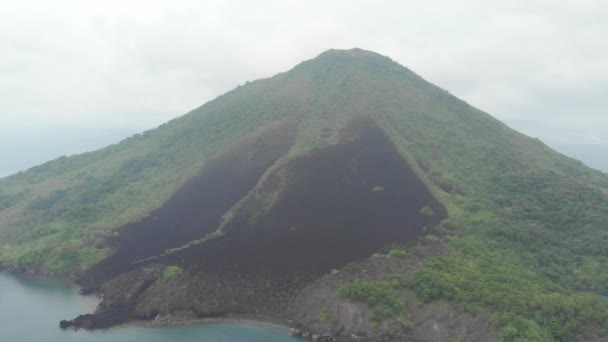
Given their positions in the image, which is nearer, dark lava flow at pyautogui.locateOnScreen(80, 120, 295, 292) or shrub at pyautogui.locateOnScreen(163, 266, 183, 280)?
shrub at pyautogui.locateOnScreen(163, 266, 183, 280)

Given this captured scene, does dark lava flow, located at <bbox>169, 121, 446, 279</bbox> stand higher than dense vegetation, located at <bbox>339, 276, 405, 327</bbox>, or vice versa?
dark lava flow, located at <bbox>169, 121, 446, 279</bbox>

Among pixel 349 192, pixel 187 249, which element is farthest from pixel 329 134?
pixel 187 249

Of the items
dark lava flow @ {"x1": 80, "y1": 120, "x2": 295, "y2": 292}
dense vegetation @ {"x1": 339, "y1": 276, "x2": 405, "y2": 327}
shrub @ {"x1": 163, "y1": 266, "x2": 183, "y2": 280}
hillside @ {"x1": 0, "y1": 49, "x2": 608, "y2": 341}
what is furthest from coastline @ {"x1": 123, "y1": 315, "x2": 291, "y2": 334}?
dark lava flow @ {"x1": 80, "y1": 120, "x2": 295, "y2": 292}

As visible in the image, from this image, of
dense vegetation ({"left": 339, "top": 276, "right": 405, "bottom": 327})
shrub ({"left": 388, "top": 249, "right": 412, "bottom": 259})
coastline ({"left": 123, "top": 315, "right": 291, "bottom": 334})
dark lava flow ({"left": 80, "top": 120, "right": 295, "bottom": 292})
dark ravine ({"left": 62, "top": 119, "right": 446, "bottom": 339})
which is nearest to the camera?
dense vegetation ({"left": 339, "top": 276, "right": 405, "bottom": 327})

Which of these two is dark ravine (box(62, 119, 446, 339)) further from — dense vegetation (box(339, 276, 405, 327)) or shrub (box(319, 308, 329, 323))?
dense vegetation (box(339, 276, 405, 327))

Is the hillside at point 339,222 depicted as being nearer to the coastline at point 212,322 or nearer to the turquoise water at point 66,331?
the coastline at point 212,322

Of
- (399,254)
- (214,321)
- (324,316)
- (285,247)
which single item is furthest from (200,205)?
(399,254)

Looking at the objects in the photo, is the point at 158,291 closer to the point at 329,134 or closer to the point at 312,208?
the point at 312,208
